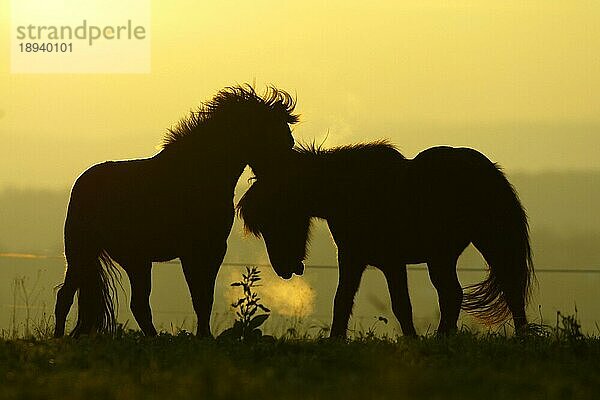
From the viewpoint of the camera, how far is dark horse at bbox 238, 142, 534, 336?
10.2m

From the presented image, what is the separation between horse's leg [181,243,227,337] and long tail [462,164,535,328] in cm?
249

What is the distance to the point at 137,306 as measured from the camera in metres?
10.4

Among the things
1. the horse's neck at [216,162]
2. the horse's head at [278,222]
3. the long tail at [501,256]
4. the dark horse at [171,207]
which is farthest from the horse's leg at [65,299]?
the long tail at [501,256]

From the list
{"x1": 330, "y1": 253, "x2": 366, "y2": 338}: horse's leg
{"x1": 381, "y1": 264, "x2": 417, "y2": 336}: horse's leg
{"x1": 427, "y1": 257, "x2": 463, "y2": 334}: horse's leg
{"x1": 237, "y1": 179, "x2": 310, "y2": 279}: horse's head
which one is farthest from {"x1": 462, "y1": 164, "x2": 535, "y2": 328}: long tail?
{"x1": 237, "y1": 179, "x2": 310, "y2": 279}: horse's head

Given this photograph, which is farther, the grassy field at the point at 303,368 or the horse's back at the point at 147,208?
the horse's back at the point at 147,208

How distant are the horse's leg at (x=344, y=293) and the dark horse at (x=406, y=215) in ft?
0.43

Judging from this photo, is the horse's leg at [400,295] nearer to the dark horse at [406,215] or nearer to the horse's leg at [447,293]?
the dark horse at [406,215]

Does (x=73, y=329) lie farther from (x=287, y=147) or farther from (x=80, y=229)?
(x=287, y=147)

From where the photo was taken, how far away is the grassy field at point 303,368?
235 inches

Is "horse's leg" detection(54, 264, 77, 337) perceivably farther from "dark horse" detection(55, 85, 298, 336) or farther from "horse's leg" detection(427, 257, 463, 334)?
"horse's leg" detection(427, 257, 463, 334)

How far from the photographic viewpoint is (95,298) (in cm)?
1032

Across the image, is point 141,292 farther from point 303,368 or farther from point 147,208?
point 303,368

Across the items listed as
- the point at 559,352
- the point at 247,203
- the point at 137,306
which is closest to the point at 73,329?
the point at 137,306

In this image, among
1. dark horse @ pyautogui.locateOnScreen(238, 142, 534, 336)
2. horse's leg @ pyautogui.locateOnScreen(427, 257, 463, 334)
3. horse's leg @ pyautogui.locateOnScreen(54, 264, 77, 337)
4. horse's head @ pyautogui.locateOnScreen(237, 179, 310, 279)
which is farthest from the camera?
horse's leg @ pyautogui.locateOnScreen(54, 264, 77, 337)
